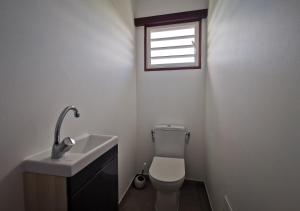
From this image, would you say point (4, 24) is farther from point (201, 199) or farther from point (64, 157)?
point (201, 199)

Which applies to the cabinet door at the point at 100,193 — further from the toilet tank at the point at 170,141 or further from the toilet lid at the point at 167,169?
the toilet tank at the point at 170,141

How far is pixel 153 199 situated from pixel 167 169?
49 centimetres

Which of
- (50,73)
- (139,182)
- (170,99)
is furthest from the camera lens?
(170,99)

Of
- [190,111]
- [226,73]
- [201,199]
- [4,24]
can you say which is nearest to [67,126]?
[4,24]

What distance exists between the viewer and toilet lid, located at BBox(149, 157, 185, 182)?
1517 millimetres

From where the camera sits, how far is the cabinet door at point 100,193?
0.78 meters

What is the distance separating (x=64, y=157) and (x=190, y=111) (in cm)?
170

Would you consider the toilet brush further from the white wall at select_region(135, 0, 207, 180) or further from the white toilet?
the white toilet

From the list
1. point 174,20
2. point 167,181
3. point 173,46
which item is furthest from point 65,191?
point 174,20

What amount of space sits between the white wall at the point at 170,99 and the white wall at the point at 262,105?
908 mm

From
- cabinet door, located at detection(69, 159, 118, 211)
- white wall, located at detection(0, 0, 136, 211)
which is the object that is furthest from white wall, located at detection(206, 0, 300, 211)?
white wall, located at detection(0, 0, 136, 211)

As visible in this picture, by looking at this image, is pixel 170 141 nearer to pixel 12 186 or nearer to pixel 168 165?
pixel 168 165

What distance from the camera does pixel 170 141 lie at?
206cm

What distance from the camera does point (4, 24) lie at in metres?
0.66
